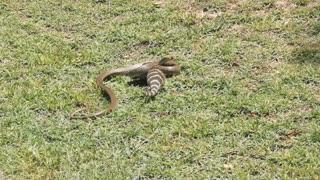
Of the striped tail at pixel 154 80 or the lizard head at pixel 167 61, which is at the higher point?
the lizard head at pixel 167 61

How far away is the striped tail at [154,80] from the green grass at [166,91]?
11 centimetres

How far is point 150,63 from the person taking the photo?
6.89 meters

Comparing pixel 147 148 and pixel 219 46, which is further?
pixel 219 46

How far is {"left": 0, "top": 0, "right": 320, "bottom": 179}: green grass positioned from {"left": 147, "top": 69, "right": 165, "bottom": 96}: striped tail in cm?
11

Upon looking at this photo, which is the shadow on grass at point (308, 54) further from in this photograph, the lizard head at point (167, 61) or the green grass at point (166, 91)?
the lizard head at point (167, 61)

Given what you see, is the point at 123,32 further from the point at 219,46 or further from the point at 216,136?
the point at 216,136

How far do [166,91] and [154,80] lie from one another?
0.55 ft

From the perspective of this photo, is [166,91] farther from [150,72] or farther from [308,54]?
[308,54]

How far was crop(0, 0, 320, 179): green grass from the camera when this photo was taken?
5.29 m

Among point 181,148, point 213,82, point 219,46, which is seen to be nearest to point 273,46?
point 219,46

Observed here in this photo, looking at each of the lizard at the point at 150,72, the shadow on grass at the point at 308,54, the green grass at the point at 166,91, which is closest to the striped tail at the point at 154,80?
the lizard at the point at 150,72

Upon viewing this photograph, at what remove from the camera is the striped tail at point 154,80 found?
6.30m

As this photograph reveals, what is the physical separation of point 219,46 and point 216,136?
203 cm

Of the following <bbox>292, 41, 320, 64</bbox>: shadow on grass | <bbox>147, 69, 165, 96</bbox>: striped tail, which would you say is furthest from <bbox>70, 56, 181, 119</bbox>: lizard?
<bbox>292, 41, 320, 64</bbox>: shadow on grass
